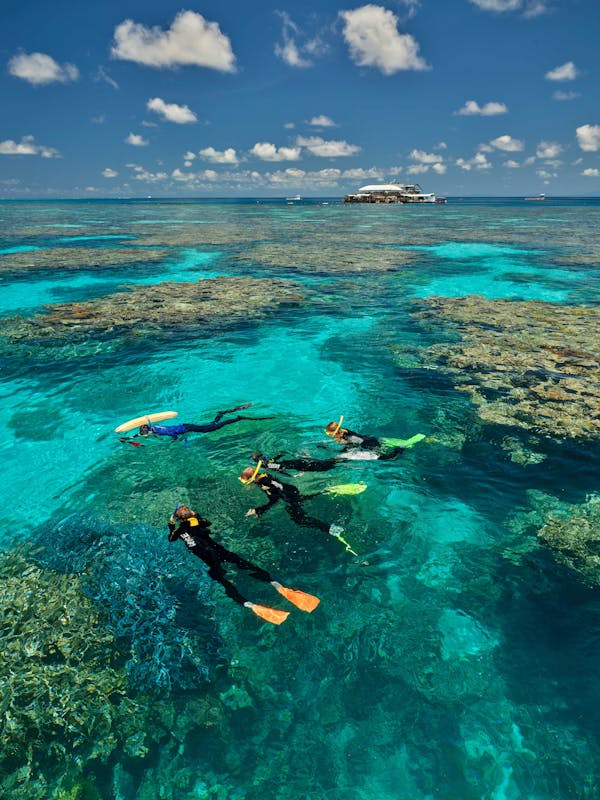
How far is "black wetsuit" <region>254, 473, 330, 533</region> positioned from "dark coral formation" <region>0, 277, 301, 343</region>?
50.0 feet

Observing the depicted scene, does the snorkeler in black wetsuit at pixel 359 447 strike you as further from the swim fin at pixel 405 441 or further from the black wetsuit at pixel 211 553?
the black wetsuit at pixel 211 553

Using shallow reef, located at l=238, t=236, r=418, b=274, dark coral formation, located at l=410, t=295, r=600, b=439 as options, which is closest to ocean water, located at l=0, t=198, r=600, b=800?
dark coral formation, located at l=410, t=295, r=600, b=439

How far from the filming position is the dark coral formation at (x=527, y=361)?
13.7m

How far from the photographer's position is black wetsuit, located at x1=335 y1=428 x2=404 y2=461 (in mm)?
12391

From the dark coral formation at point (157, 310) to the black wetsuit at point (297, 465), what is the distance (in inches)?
560

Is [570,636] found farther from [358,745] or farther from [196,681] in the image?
[196,681]

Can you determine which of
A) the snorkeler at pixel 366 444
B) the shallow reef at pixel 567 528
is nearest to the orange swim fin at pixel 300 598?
the shallow reef at pixel 567 528

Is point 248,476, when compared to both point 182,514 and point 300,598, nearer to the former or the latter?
point 182,514

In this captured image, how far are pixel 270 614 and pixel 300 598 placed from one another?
63 centimetres

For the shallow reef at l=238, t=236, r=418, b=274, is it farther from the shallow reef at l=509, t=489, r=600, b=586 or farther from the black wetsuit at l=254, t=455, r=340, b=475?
the shallow reef at l=509, t=489, r=600, b=586

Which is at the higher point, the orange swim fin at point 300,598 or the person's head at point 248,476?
the person's head at point 248,476

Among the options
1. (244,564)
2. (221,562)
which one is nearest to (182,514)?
(221,562)

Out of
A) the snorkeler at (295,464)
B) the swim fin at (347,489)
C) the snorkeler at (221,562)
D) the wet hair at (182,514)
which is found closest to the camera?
the snorkeler at (221,562)

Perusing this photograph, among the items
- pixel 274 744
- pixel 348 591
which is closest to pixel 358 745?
pixel 274 744
